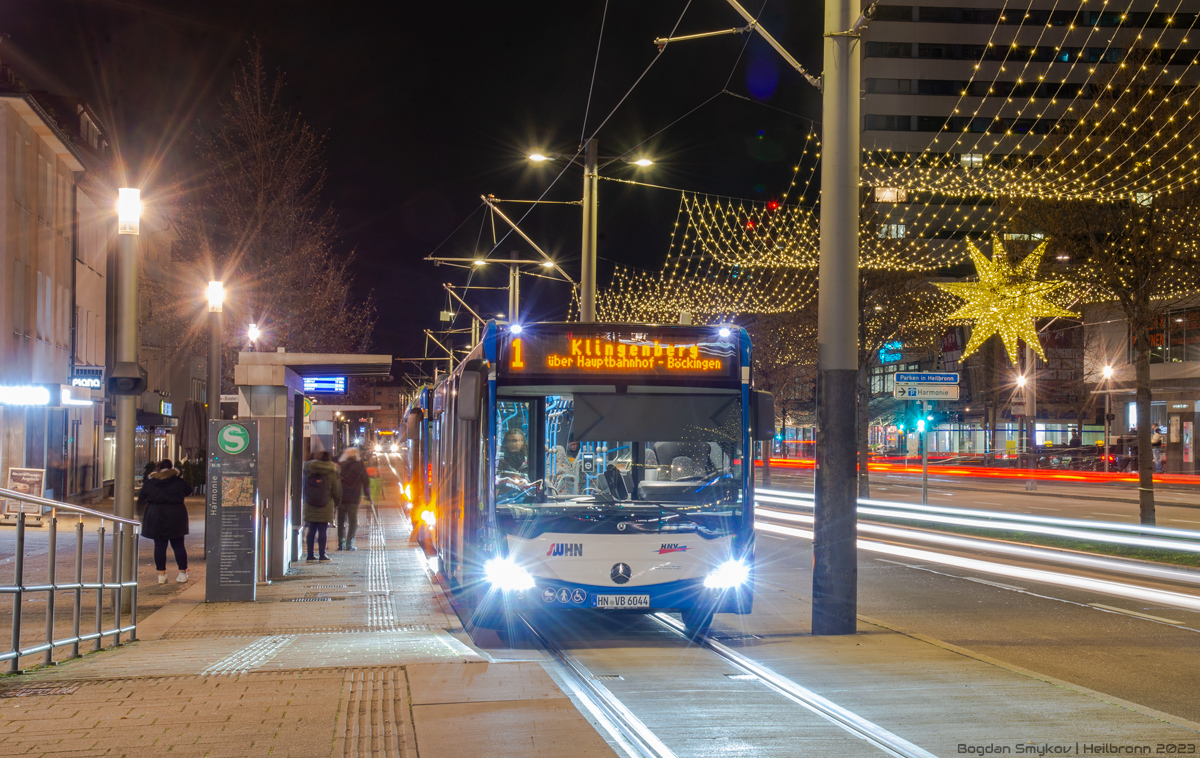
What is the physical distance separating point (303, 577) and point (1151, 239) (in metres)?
14.8

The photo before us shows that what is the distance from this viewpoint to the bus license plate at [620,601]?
9664mm

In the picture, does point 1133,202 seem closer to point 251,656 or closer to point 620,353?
point 620,353

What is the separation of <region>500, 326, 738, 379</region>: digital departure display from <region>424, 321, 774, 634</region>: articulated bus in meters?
0.01

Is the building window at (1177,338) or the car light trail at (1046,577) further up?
the building window at (1177,338)

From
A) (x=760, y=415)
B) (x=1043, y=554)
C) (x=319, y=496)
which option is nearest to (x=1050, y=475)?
(x=1043, y=554)

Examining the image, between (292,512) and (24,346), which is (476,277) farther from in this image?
(292,512)

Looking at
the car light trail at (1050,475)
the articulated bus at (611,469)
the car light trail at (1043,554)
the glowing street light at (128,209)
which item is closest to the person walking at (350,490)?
the glowing street light at (128,209)

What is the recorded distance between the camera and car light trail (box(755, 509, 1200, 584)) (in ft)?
51.3

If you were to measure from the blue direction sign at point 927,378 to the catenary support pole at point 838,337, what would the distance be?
16.5 m

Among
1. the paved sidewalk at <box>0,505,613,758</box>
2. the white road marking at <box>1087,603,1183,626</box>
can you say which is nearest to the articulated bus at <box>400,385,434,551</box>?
the paved sidewalk at <box>0,505,613,758</box>

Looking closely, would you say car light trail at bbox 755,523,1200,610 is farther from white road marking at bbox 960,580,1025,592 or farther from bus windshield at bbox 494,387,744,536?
bus windshield at bbox 494,387,744,536

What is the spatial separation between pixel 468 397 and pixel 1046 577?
983 cm

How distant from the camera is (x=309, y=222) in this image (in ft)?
102

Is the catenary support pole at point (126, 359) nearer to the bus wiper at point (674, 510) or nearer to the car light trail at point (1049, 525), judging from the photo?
the bus wiper at point (674, 510)
